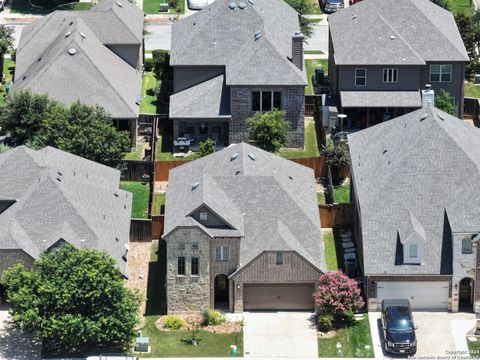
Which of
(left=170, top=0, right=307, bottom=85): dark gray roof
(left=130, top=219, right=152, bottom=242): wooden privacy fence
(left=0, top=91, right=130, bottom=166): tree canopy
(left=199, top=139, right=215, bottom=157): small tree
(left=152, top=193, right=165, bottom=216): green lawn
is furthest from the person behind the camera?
(left=170, top=0, right=307, bottom=85): dark gray roof

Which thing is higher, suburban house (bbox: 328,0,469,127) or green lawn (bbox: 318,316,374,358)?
suburban house (bbox: 328,0,469,127)

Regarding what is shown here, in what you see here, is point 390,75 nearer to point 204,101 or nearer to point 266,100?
point 266,100

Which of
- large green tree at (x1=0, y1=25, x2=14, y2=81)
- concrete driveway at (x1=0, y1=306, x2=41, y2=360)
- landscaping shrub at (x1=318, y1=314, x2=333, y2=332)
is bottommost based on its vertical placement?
concrete driveway at (x1=0, y1=306, x2=41, y2=360)

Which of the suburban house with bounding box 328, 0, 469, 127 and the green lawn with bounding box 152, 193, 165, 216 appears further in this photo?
the suburban house with bounding box 328, 0, 469, 127

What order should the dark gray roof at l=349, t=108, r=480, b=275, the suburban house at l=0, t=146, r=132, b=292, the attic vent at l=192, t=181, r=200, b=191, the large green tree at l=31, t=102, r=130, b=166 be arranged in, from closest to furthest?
the dark gray roof at l=349, t=108, r=480, b=275, the suburban house at l=0, t=146, r=132, b=292, the attic vent at l=192, t=181, r=200, b=191, the large green tree at l=31, t=102, r=130, b=166

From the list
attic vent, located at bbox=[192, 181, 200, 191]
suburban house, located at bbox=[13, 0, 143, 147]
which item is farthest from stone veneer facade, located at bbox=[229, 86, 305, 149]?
attic vent, located at bbox=[192, 181, 200, 191]

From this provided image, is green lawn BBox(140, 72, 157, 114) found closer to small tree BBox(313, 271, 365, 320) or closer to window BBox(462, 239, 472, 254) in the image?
small tree BBox(313, 271, 365, 320)

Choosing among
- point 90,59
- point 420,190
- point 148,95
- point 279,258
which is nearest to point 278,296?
point 279,258
